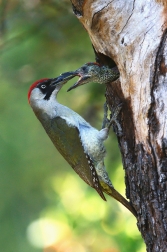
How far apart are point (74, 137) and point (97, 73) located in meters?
0.60

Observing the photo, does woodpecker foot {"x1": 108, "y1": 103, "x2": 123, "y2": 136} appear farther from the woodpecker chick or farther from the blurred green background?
the blurred green background

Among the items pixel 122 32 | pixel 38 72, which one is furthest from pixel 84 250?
pixel 122 32

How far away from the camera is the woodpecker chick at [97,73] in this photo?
4199 millimetres

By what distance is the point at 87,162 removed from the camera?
14.9 feet

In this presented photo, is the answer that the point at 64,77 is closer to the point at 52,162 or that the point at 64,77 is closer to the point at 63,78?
the point at 63,78

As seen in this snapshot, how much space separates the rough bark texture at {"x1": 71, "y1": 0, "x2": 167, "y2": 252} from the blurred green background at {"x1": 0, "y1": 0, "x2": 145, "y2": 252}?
1.25 meters

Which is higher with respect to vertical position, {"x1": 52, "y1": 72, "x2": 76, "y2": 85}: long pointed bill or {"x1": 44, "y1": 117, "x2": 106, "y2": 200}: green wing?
{"x1": 52, "y1": 72, "x2": 76, "y2": 85}: long pointed bill

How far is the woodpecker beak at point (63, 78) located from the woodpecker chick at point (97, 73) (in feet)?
0.20

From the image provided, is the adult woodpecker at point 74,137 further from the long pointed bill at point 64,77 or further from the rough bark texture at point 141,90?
the rough bark texture at point 141,90

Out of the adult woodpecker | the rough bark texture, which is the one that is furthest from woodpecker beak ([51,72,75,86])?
the rough bark texture

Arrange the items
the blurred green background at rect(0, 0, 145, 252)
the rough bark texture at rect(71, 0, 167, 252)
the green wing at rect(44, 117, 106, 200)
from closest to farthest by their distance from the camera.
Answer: the rough bark texture at rect(71, 0, 167, 252), the green wing at rect(44, 117, 106, 200), the blurred green background at rect(0, 0, 145, 252)

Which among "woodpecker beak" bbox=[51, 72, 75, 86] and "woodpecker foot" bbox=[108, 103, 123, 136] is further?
"woodpecker beak" bbox=[51, 72, 75, 86]

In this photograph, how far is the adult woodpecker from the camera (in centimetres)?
454

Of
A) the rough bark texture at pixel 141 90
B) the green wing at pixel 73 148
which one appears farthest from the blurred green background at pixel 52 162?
the rough bark texture at pixel 141 90
